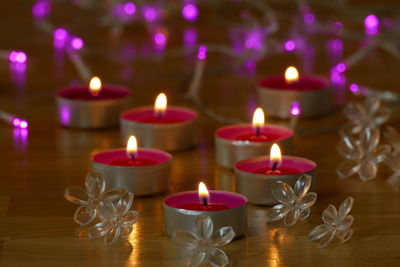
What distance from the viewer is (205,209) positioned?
149 centimetres

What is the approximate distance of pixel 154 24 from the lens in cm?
327

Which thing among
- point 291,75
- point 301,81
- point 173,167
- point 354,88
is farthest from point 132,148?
point 354,88

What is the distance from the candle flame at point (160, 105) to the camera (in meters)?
2.01

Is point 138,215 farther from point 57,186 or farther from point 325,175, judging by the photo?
point 325,175

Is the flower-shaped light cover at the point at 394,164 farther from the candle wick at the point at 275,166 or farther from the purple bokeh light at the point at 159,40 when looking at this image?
the purple bokeh light at the point at 159,40

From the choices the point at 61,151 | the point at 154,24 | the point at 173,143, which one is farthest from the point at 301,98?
the point at 154,24

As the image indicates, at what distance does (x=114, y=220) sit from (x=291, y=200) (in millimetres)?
299

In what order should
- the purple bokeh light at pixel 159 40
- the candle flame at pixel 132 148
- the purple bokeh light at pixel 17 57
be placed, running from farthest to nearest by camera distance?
1. the purple bokeh light at pixel 159 40
2. the purple bokeh light at pixel 17 57
3. the candle flame at pixel 132 148

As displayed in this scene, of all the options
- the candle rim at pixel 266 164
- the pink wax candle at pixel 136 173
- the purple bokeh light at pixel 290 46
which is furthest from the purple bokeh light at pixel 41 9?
the candle rim at pixel 266 164

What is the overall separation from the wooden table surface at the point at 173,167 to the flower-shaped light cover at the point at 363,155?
22 mm

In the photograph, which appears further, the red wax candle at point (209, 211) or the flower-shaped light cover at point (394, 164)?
the flower-shaped light cover at point (394, 164)

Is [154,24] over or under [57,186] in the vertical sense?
over

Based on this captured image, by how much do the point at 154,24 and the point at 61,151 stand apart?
1350mm

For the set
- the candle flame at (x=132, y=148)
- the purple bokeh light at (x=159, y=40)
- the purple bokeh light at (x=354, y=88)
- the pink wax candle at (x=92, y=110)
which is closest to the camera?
the candle flame at (x=132, y=148)
